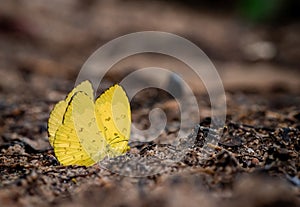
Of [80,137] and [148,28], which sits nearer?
[80,137]

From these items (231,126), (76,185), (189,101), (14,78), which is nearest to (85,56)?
(14,78)

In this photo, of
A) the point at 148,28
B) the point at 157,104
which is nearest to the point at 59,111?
the point at 157,104

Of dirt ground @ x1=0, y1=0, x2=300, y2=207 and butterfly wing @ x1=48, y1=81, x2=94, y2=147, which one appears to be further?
butterfly wing @ x1=48, y1=81, x2=94, y2=147

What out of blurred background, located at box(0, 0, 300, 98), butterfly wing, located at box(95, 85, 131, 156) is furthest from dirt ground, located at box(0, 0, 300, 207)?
butterfly wing, located at box(95, 85, 131, 156)

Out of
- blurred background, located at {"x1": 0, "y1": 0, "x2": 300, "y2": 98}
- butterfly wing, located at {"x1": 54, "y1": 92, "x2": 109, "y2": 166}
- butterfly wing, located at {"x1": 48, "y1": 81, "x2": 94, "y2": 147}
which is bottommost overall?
butterfly wing, located at {"x1": 54, "y1": 92, "x2": 109, "y2": 166}

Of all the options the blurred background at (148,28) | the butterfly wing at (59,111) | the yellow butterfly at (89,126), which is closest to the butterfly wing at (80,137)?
the yellow butterfly at (89,126)

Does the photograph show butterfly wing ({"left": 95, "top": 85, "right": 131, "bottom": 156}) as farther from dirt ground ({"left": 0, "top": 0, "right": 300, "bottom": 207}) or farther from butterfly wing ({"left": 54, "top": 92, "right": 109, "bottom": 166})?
dirt ground ({"left": 0, "top": 0, "right": 300, "bottom": 207})

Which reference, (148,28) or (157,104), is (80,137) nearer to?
(157,104)

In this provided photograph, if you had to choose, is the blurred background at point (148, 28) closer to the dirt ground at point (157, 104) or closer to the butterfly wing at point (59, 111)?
the dirt ground at point (157, 104)
